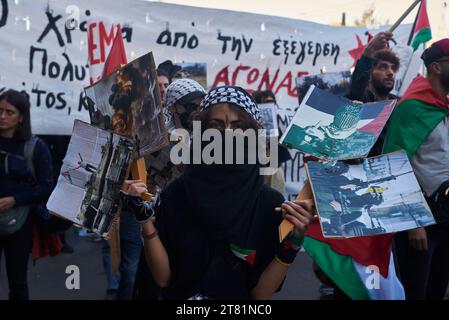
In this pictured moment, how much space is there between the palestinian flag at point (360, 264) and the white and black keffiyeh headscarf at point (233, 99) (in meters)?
1.07

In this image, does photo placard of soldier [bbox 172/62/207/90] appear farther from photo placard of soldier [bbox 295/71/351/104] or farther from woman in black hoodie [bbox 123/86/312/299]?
woman in black hoodie [bbox 123/86/312/299]

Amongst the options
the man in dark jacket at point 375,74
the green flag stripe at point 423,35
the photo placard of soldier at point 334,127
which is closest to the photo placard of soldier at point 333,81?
the green flag stripe at point 423,35

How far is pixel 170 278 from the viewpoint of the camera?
199 cm

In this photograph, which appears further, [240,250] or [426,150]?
[426,150]

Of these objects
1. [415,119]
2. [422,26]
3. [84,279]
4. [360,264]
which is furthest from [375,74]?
[84,279]

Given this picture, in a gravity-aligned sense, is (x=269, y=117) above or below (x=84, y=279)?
above

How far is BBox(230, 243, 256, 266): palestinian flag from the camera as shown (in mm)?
1872

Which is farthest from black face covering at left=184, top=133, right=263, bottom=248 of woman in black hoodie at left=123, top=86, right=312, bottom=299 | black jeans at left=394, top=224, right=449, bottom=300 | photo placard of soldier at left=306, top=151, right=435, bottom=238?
black jeans at left=394, top=224, right=449, bottom=300

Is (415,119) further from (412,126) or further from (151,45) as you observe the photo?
(151,45)

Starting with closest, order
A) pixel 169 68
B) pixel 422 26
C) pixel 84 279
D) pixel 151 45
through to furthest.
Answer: pixel 84 279 → pixel 169 68 → pixel 422 26 → pixel 151 45

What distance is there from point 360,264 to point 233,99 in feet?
4.49

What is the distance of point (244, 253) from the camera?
1875 mm

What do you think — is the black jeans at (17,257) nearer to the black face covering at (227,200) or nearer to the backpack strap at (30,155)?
the backpack strap at (30,155)

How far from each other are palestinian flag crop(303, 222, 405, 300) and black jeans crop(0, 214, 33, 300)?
1.73 meters
